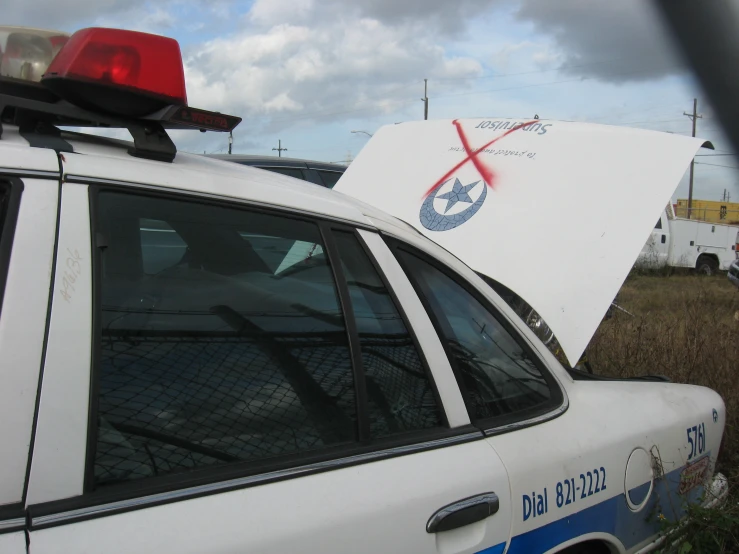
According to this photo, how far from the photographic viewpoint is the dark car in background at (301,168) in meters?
7.18

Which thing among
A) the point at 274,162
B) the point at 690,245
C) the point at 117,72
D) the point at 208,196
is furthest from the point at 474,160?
the point at 690,245

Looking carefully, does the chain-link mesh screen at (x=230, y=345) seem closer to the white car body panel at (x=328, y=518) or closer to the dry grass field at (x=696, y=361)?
the white car body panel at (x=328, y=518)

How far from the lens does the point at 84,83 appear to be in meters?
1.43

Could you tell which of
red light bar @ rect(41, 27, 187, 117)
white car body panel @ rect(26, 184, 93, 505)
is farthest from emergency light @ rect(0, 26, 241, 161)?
white car body panel @ rect(26, 184, 93, 505)

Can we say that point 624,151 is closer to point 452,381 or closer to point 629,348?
point 452,381

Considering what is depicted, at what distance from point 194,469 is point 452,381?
74 centimetres

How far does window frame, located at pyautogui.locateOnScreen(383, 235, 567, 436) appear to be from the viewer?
1828 millimetres

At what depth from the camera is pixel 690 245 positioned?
17609 millimetres

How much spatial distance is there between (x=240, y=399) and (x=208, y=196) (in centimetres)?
45

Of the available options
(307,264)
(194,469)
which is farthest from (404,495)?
(307,264)

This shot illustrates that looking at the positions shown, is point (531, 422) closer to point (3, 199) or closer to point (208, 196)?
point (208, 196)

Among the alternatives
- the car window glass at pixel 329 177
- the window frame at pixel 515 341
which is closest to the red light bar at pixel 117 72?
the window frame at pixel 515 341

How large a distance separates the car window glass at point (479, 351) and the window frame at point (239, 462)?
0.11 meters

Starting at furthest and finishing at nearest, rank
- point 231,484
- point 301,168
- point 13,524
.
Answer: point 301,168 < point 231,484 < point 13,524
